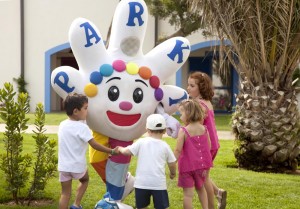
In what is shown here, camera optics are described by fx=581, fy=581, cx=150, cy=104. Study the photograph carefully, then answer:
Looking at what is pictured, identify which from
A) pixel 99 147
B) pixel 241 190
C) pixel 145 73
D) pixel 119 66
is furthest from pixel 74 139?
pixel 241 190

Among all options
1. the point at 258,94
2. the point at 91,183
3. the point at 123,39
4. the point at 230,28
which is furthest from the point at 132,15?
the point at 258,94

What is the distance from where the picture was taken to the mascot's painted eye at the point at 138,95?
5.54 metres

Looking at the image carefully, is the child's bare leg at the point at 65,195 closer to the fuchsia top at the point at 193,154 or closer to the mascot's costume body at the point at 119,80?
the mascot's costume body at the point at 119,80

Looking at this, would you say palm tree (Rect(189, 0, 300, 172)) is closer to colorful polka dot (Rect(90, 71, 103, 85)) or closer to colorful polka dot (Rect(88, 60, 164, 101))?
colorful polka dot (Rect(88, 60, 164, 101))

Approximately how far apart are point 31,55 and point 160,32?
17.1 feet

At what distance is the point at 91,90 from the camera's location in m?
5.48

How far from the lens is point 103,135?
5.69m

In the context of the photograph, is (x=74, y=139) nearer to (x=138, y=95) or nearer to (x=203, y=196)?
(x=138, y=95)

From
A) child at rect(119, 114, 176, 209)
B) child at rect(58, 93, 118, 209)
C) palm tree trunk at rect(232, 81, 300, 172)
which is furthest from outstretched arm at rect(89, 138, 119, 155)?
palm tree trunk at rect(232, 81, 300, 172)

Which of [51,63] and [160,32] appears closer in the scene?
[160,32]

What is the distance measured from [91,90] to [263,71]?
4014 millimetres

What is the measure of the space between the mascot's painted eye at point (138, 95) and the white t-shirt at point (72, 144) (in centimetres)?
66

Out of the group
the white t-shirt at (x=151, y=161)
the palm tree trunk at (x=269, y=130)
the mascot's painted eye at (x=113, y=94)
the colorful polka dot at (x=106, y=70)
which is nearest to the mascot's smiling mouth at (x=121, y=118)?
the mascot's painted eye at (x=113, y=94)

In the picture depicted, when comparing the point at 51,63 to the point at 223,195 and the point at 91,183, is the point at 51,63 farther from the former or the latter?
the point at 223,195
